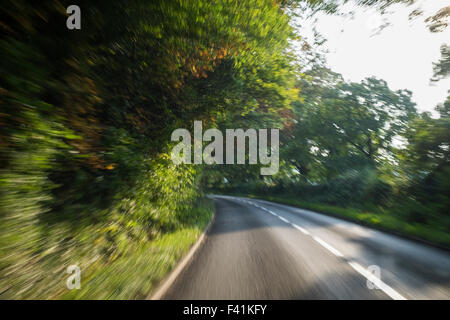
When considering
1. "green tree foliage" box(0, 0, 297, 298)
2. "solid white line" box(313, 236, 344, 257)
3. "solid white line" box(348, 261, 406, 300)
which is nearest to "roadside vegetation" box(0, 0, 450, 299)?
"green tree foliage" box(0, 0, 297, 298)

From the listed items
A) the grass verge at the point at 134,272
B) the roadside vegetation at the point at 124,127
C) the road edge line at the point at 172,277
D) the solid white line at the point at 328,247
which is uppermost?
the roadside vegetation at the point at 124,127

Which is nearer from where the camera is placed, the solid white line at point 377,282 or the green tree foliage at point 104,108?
the green tree foliage at point 104,108

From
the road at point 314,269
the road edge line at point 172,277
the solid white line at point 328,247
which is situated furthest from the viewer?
the solid white line at point 328,247

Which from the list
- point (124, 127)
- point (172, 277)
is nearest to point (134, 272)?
point (172, 277)

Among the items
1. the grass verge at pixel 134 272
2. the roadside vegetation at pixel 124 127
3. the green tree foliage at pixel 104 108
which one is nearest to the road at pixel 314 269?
the grass verge at pixel 134 272

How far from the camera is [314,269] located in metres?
4.62

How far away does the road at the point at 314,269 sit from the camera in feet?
11.9

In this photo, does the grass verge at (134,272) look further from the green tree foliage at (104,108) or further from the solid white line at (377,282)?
the solid white line at (377,282)

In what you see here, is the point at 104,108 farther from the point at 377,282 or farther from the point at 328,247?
the point at 328,247

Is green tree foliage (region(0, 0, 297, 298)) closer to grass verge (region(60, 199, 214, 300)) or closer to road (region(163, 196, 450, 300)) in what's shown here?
grass verge (region(60, 199, 214, 300))

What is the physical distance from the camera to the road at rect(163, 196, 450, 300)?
3631mm

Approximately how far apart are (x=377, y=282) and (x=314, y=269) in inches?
43.7

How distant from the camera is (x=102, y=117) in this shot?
4918 millimetres
